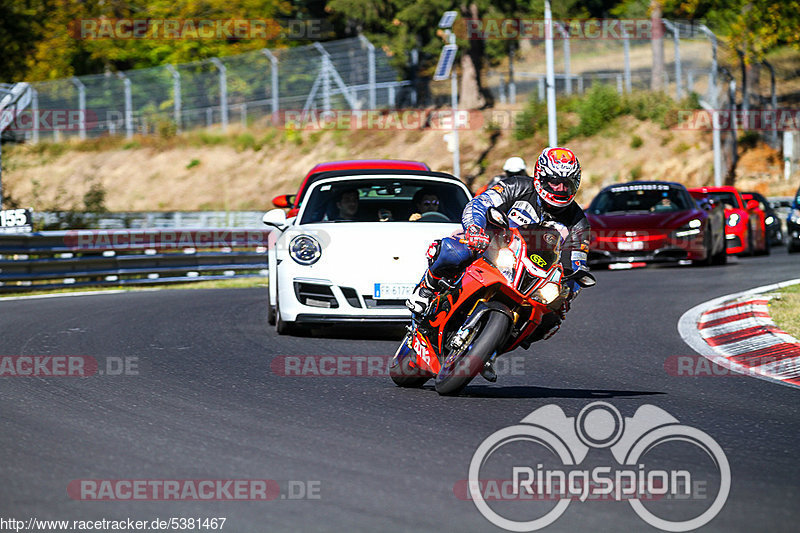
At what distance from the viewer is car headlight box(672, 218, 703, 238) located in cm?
2008

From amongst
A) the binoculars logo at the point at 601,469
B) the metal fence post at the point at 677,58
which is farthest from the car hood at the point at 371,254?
the metal fence post at the point at 677,58

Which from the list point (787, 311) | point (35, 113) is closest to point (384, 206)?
point (787, 311)

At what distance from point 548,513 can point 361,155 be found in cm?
Result: 4599

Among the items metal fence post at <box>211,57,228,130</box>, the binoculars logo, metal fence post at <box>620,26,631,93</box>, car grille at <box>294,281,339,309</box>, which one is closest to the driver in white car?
car grille at <box>294,281,339,309</box>

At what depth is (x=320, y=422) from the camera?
6.36 metres

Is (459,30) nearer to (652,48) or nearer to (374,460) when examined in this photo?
(652,48)

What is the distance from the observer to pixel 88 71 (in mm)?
65375

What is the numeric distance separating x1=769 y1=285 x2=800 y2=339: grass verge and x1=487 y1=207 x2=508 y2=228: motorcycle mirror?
4.60 metres

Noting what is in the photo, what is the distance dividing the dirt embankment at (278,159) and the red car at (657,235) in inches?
804

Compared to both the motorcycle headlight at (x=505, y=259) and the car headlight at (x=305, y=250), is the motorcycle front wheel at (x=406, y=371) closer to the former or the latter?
the motorcycle headlight at (x=505, y=259)

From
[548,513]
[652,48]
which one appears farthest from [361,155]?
[548,513]

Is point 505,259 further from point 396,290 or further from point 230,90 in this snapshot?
point 230,90

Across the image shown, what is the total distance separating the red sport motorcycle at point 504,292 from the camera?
6715 millimetres

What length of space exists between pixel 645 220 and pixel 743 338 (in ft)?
31.4
